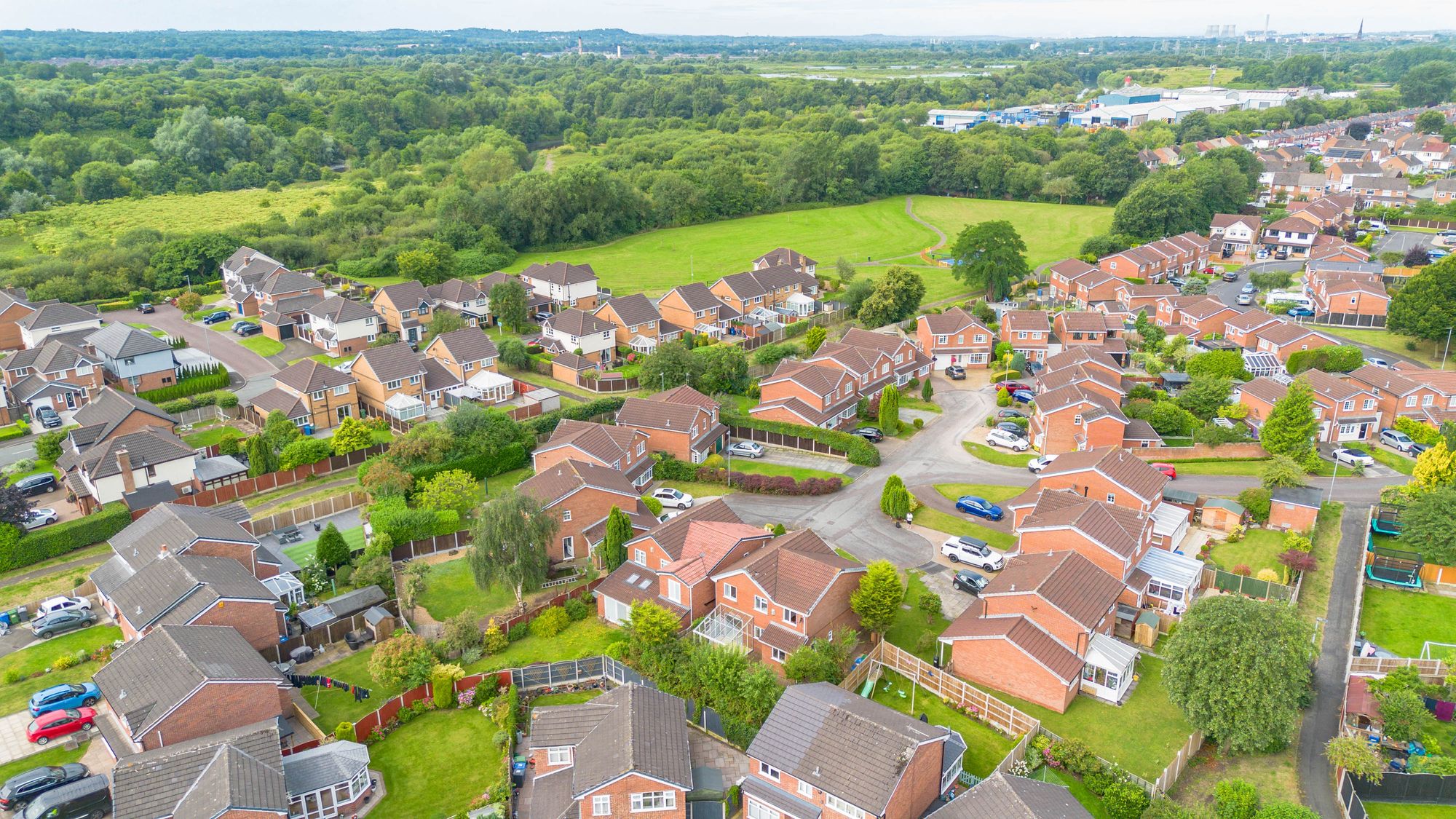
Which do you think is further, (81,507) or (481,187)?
(481,187)

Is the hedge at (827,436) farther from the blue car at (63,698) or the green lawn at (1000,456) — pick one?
the blue car at (63,698)

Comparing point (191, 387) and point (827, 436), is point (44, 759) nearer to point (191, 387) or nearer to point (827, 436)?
point (827, 436)

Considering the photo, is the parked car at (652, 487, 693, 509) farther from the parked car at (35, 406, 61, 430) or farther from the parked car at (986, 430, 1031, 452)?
the parked car at (35, 406, 61, 430)

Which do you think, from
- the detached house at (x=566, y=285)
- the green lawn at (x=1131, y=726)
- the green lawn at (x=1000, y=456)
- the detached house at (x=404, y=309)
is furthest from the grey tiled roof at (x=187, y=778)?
the detached house at (x=566, y=285)

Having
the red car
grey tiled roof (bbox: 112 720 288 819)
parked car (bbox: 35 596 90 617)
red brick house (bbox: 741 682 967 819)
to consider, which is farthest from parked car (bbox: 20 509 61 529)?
red brick house (bbox: 741 682 967 819)

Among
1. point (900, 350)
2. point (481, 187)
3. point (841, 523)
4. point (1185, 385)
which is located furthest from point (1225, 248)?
point (481, 187)

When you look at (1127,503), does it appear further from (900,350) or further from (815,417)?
(900,350)
